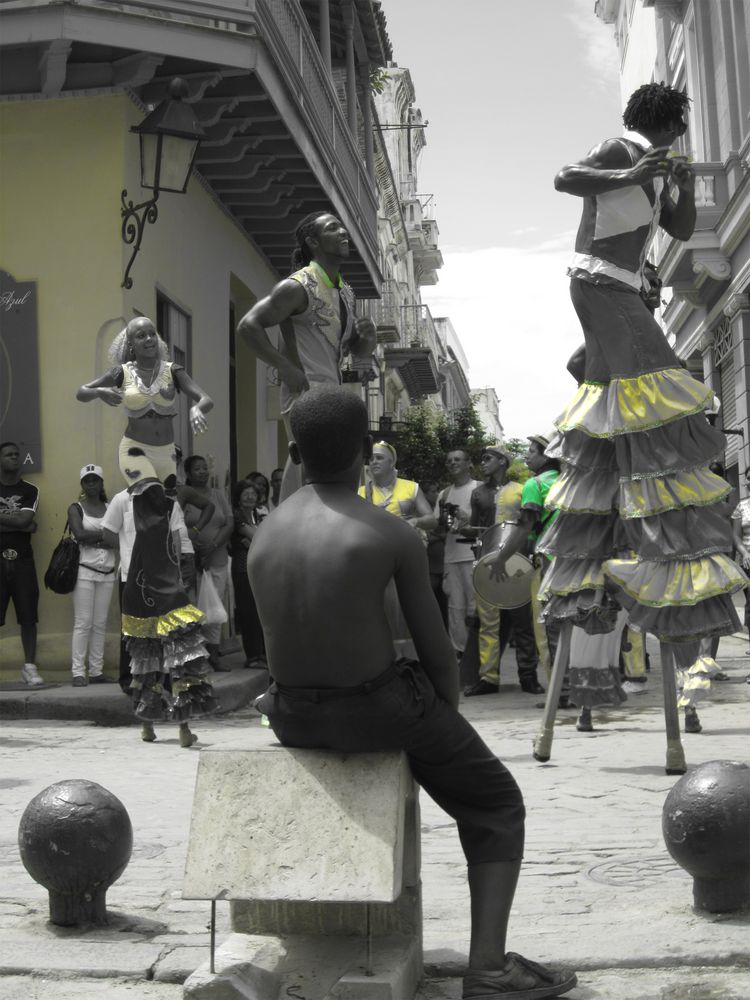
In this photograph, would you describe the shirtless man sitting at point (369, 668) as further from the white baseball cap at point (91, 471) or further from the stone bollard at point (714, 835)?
the white baseball cap at point (91, 471)

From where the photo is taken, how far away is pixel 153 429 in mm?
8250

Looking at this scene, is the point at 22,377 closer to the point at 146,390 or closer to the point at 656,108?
the point at 146,390

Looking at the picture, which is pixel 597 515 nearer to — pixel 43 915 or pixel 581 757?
pixel 581 757

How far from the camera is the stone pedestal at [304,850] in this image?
3.06 metres

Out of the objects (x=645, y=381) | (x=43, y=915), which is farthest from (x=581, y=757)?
(x=43, y=915)

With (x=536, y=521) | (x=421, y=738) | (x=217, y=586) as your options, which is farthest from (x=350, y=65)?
(x=421, y=738)

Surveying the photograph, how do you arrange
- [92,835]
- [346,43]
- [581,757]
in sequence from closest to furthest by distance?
1. [92,835]
2. [581,757]
3. [346,43]

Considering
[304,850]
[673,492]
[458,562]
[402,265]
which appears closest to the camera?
[304,850]

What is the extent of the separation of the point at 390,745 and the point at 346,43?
54.1 feet

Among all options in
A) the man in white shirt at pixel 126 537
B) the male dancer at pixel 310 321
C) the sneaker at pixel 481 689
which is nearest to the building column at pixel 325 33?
the sneaker at pixel 481 689

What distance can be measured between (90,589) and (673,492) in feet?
19.8

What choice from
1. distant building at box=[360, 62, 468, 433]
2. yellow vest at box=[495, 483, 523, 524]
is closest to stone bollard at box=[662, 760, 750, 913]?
yellow vest at box=[495, 483, 523, 524]

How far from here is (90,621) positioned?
1056cm

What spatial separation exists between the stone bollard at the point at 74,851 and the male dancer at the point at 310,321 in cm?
167
